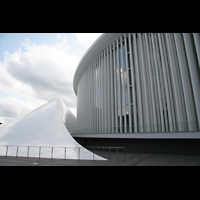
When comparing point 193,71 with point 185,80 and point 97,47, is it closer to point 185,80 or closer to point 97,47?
point 185,80

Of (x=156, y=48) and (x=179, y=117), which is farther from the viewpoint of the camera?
(x=156, y=48)

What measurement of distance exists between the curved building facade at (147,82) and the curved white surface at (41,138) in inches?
241

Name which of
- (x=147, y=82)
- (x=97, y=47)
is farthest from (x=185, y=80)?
(x=97, y=47)

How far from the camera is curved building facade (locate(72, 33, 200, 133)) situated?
12469mm

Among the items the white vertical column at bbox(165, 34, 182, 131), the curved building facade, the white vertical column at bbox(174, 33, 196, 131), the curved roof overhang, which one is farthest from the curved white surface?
the curved roof overhang

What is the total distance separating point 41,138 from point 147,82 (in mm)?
11673

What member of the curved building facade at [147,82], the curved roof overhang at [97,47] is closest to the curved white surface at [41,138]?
the curved building facade at [147,82]

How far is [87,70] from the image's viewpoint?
89.6 feet

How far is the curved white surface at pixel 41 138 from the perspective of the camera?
33.0 ft

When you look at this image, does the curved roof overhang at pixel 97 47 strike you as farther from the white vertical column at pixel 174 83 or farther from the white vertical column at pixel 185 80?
the white vertical column at pixel 185 80
